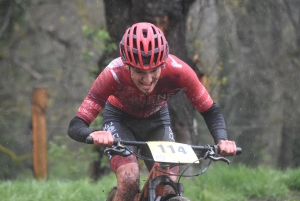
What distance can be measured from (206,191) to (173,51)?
2.70m

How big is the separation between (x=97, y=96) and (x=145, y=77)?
0.53 meters

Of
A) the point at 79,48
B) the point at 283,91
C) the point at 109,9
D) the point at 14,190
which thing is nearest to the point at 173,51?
the point at 109,9

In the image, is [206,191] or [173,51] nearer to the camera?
[206,191]

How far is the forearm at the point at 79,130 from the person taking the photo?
3.95 metres

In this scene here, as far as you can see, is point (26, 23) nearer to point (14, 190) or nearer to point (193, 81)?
point (14, 190)

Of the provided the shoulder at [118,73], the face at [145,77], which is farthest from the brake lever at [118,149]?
the shoulder at [118,73]

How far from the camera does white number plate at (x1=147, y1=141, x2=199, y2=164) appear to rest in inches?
140

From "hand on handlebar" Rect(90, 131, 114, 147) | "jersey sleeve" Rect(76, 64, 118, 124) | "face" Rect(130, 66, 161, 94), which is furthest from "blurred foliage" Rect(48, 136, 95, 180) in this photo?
"hand on handlebar" Rect(90, 131, 114, 147)

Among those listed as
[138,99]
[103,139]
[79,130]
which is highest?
[138,99]

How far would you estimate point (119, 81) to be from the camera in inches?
174

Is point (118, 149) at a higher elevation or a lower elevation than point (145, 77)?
lower

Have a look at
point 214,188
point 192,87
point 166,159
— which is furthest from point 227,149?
point 214,188

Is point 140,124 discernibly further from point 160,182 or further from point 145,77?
point 160,182

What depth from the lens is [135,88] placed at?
14.6 ft
